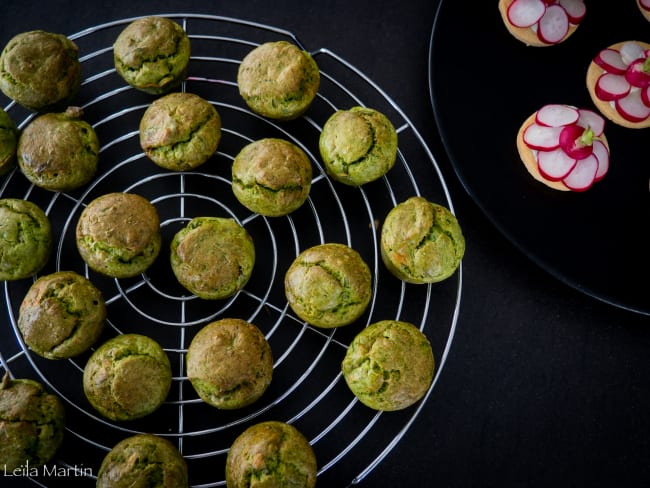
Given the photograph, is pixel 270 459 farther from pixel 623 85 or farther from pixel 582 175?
pixel 623 85

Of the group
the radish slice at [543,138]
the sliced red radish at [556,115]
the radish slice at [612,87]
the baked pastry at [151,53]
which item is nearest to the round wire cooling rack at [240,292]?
the baked pastry at [151,53]

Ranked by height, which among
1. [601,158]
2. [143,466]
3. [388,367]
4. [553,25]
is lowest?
[143,466]

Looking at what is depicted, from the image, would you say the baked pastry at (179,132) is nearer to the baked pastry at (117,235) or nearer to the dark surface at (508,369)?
the baked pastry at (117,235)

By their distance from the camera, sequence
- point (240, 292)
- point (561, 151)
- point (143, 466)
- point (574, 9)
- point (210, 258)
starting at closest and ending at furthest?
point (143, 466) → point (210, 258) → point (240, 292) → point (561, 151) → point (574, 9)

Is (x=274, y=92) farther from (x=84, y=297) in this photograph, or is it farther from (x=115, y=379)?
(x=115, y=379)

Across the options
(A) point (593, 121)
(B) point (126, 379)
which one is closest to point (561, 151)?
(A) point (593, 121)

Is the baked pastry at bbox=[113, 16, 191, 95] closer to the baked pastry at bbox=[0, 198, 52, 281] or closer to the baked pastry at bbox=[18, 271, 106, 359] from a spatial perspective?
the baked pastry at bbox=[0, 198, 52, 281]

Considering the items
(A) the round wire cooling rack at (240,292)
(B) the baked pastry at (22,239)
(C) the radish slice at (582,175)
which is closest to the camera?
(B) the baked pastry at (22,239)
